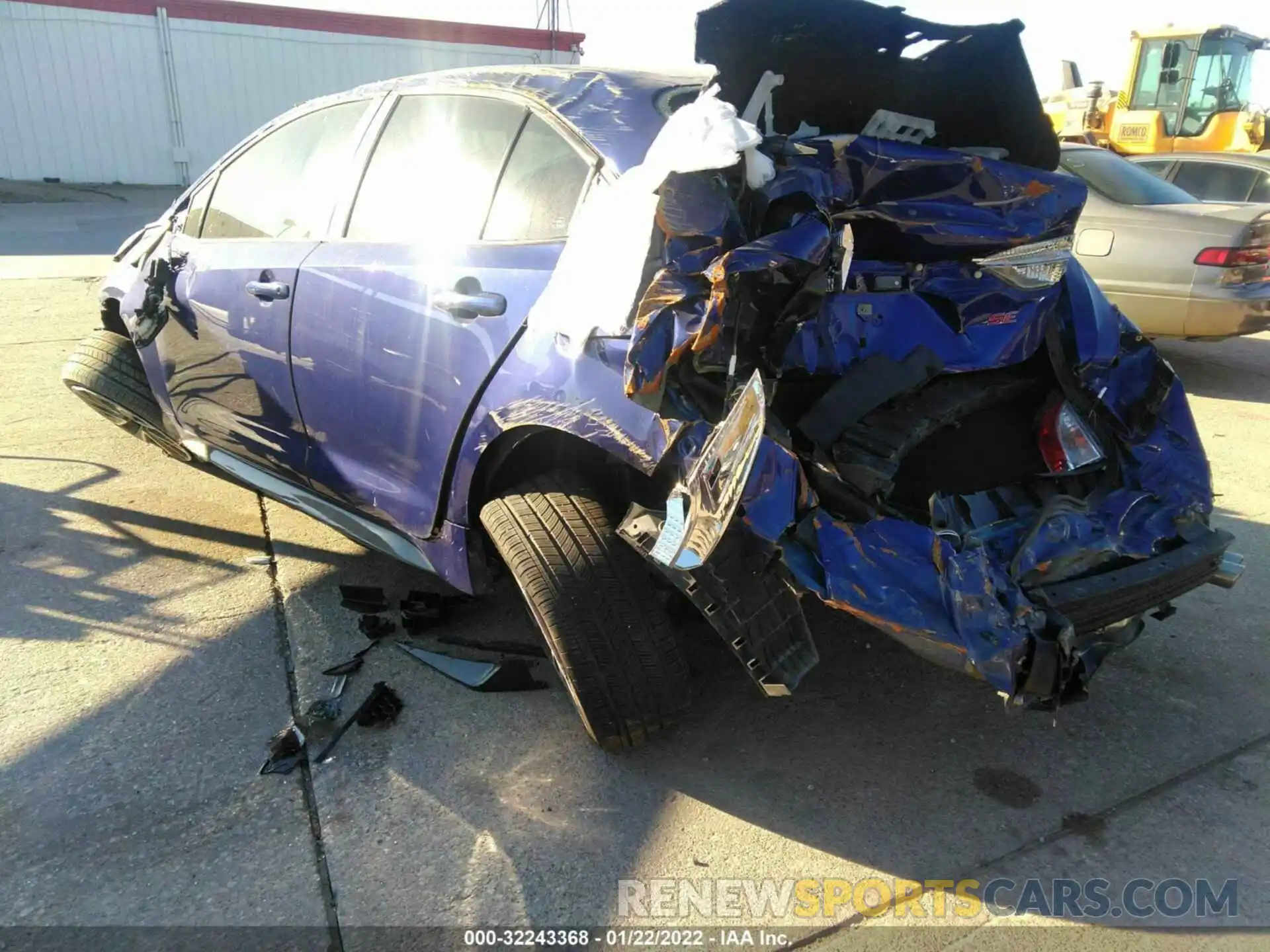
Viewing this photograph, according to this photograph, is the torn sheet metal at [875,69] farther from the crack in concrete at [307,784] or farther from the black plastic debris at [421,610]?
the crack in concrete at [307,784]

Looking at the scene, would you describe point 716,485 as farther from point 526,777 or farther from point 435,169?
point 435,169

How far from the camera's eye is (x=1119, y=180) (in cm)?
736

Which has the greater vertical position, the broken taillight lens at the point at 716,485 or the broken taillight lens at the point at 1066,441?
the broken taillight lens at the point at 716,485

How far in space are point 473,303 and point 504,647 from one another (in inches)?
47.4

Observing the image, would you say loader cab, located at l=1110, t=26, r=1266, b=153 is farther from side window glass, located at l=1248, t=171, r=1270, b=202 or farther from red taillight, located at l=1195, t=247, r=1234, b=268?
red taillight, located at l=1195, t=247, r=1234, b=268

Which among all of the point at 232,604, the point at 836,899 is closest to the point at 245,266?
the point at 232,604

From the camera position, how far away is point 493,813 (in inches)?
99.9

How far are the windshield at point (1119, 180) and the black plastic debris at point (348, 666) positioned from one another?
249 inches

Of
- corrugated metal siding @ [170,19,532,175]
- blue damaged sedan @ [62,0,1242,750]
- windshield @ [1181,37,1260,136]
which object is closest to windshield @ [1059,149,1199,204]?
blue damaged sedan @ [62,0,1242,750]

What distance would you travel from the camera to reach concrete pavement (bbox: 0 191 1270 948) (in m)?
2.30

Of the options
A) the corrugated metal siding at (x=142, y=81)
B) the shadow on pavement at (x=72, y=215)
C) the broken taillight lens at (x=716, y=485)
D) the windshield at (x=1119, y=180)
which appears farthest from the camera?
the corrugated metal siding at (x=142, y=81)

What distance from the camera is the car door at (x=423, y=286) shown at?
9.01 feet

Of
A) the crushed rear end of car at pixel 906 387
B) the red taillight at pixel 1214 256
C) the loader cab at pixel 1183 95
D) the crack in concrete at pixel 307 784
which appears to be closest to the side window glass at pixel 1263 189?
the red taillight at pixel 1214 256

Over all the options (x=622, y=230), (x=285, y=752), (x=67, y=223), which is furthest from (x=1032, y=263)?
(x=67, y=223)
